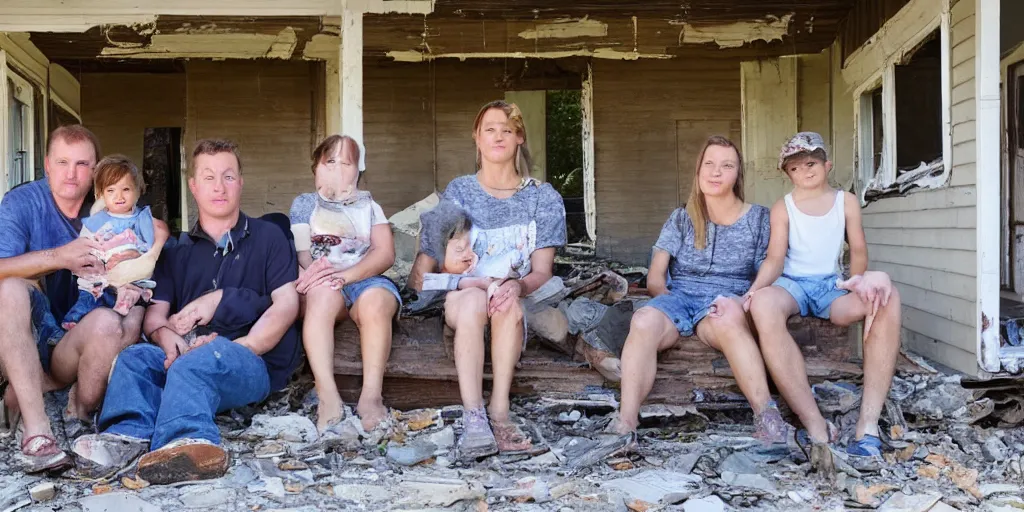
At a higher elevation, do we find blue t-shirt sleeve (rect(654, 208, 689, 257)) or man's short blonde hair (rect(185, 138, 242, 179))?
man's short blonde hair (rect(185, 138, 242, 179))

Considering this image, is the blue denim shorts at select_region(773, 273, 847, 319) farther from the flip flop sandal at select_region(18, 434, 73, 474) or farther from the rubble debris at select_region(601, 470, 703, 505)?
the flip flop sandal at select_region(18, 434, 73, 474)

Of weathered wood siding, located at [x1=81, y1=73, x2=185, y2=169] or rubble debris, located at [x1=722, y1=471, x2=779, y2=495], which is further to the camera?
weathered wood siding, located at [x1=81, y1=73, x2=185, y2=169]

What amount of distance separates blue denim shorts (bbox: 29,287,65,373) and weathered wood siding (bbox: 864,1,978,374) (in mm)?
4580

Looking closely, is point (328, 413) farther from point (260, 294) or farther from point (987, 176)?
point (987, 176)

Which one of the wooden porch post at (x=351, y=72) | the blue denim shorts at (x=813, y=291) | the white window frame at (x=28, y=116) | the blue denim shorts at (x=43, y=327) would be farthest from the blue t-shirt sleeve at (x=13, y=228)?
the white window frame at (x=28, y=116)

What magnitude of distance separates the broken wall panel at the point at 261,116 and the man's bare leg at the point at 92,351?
5578 millimetres

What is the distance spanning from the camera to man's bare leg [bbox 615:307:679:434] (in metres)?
3.55

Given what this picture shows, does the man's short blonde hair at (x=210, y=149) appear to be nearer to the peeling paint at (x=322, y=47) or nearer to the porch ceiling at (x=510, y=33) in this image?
the porch ceiling at (x=510, y=33)

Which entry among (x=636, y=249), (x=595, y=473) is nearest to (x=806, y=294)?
(x=595, y=473)

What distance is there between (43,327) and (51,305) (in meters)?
0.17

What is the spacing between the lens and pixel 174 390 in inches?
125

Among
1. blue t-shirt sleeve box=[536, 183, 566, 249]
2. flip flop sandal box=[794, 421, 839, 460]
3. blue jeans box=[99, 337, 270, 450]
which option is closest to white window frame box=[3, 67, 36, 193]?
blue jeans box=[99, 337, 270, 450]

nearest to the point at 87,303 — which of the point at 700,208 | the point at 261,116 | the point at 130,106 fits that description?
the point at 700,208

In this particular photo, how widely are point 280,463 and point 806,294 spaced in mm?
2445
